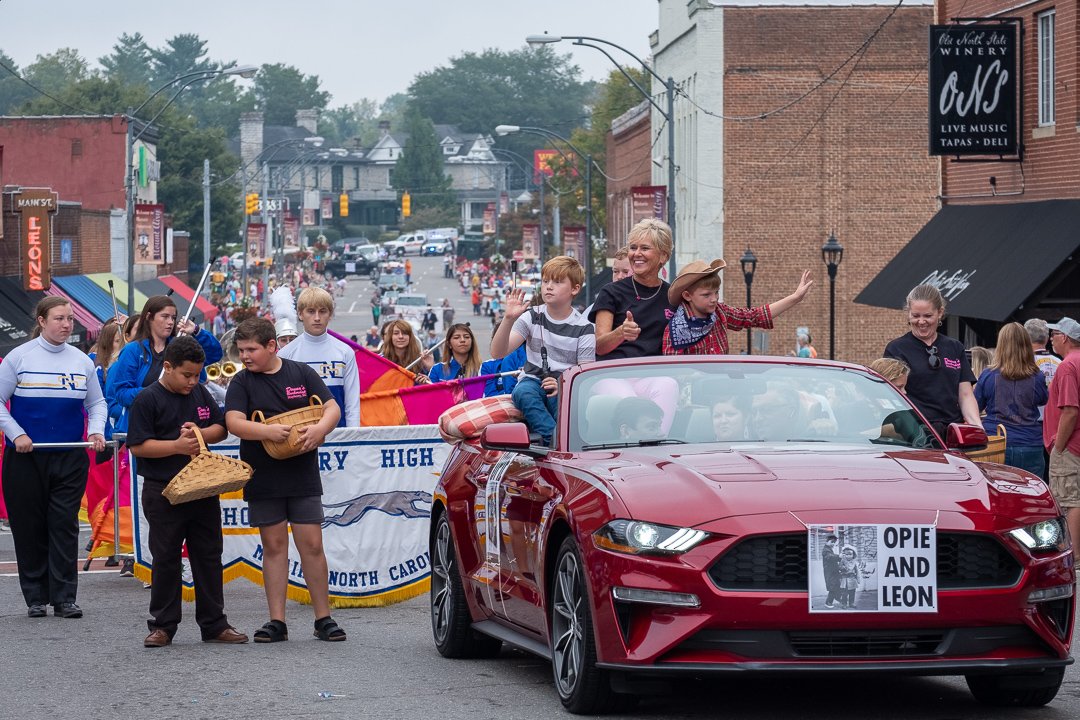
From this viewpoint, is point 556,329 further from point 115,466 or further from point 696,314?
point 115,466

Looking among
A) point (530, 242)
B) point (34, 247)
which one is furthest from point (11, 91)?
point (34, 247)

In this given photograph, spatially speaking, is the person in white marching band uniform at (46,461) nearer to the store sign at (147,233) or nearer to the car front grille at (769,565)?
the car front grille at (769,565)

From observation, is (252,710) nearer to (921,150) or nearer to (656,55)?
(921,150)

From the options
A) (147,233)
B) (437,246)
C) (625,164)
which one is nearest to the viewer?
(147,233)

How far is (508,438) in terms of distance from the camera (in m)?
7.88

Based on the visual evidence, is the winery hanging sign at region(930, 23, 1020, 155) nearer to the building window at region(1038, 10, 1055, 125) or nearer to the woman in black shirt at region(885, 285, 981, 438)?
the building window at region(1038, 10, 1055, 125)

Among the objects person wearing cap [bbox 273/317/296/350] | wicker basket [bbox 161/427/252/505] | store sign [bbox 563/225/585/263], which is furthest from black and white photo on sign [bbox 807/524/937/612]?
store sign [bbox 563/225/585/263]

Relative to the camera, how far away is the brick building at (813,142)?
47.3 metres

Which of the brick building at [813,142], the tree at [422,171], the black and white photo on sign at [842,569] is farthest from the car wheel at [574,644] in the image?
the tree at [422,171]

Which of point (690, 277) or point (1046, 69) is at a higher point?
point (1046, 69)

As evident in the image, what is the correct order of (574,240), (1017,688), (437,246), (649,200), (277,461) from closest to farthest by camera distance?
(1017,688) < (277,461) < (649,200) < (574,240) < (437,246)

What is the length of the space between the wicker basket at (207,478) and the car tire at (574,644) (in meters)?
2.55

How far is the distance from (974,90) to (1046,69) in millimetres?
1039

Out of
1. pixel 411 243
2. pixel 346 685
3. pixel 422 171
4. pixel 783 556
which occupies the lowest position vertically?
pixel 346 685
